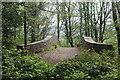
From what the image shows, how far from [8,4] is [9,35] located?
40.1 inches

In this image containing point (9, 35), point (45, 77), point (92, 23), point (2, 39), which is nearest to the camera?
point (45, 77)

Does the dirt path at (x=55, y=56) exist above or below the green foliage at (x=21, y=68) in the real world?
below

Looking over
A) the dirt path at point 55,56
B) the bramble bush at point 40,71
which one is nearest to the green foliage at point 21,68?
the bramble bush at point 40,71

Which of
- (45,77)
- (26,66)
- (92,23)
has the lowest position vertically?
(45,77)

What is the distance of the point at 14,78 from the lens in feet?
7.36

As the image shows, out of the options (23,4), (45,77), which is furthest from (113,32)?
(23,4)

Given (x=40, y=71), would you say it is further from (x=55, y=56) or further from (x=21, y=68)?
(x=55, y=56)

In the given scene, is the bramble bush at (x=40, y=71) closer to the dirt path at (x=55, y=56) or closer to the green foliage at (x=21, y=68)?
Result: the green foliage at (x=21, y=68)

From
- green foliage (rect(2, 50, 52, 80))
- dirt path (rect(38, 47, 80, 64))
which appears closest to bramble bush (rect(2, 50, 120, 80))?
green foliage (rect(2, 50, 52, 80))

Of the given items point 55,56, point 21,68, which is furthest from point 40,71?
point 55,56

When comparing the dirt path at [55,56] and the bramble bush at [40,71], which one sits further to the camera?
the dirt path at [55,56]

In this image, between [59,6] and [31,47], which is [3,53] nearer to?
[31,47]

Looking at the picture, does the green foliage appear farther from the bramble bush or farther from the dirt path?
the dirt path

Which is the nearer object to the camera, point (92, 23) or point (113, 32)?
point (113, 32)
